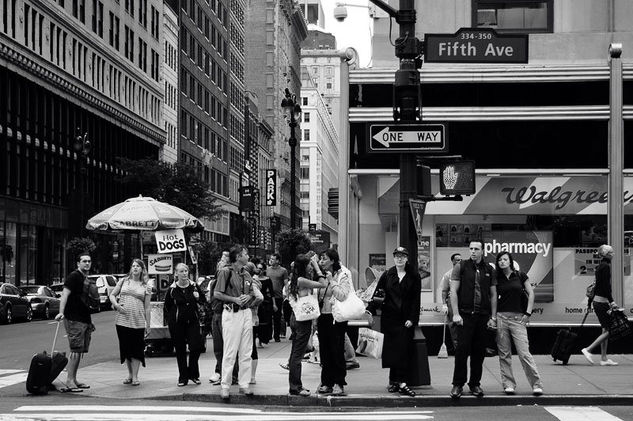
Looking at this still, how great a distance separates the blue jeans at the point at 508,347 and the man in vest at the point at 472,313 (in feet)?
1.15

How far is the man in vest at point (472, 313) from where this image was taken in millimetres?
13852

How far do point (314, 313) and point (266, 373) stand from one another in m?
3.72

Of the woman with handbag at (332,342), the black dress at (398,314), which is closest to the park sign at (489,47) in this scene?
the black dress at (398,314)

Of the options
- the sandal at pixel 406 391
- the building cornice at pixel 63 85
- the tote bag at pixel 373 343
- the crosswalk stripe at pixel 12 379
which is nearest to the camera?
the sandal at pixel 406 391

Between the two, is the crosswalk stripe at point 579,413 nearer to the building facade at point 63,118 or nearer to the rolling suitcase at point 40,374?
the rolling suitcase at point 40,374

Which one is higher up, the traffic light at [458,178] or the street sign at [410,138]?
the street sign at [410,138]

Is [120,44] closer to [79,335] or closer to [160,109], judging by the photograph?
[160,109]

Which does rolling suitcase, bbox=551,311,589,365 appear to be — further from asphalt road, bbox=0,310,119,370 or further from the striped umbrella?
asphalt road, bbox=0,310,119,370

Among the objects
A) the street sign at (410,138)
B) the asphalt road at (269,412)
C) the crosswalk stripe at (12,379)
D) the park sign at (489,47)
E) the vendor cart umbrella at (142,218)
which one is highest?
the park sign at (489,47)

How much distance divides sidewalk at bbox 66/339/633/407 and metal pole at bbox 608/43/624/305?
5.27 feet

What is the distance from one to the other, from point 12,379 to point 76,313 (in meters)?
2.64

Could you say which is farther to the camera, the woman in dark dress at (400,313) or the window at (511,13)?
the window at (511,13)

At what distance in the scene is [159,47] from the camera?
81.7 meters

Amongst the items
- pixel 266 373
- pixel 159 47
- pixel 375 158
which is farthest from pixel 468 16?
pixel 159 47
